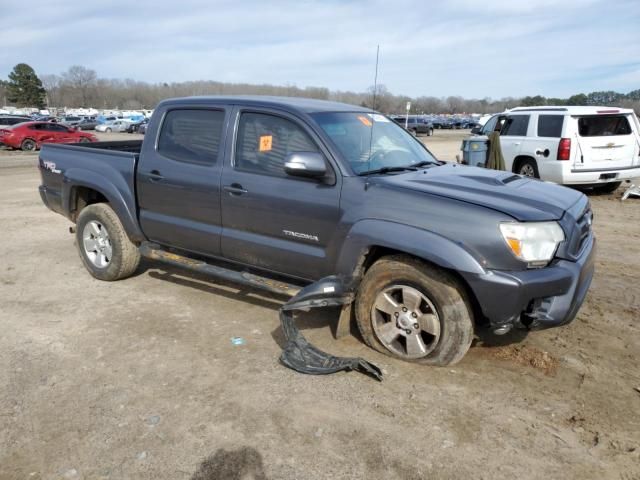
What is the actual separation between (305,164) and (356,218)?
1.74 feet

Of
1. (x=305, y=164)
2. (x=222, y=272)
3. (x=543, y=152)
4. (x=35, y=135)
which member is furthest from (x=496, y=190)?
(x=35, y=135)

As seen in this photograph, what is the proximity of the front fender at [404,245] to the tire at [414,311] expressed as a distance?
15 cm

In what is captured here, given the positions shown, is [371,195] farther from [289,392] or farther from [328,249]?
[289,392]

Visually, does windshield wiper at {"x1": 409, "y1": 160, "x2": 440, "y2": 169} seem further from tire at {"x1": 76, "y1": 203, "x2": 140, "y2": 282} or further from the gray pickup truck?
tire at {"x1": 76, "y1": 203, "x2": 140, "y2": 282}

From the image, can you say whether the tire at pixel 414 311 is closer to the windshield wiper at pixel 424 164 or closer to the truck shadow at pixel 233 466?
the windshield wiper at pixel 424 164

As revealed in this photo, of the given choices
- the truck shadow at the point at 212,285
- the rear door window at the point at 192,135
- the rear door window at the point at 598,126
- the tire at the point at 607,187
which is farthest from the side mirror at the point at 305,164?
the tire at the point at 607,187

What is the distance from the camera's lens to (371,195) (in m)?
3.60

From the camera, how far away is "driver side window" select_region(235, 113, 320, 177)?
3.98 m

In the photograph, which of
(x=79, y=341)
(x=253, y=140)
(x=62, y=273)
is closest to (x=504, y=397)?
(x=253, y=140)

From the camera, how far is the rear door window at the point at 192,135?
4.41 metres

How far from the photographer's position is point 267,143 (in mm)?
4129

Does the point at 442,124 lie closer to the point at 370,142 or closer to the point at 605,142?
the point at 605,142

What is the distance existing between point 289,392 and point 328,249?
1.08 metres

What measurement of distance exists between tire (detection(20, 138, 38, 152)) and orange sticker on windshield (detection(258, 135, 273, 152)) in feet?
79.6
